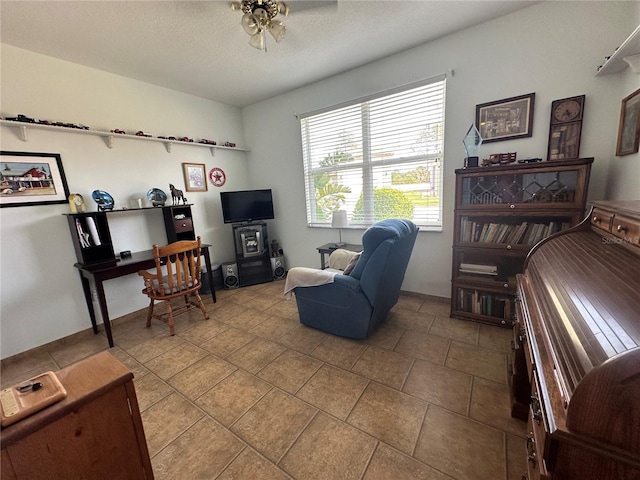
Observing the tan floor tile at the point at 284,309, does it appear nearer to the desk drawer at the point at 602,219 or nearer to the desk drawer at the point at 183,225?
the desk drawer at the point at 183,225

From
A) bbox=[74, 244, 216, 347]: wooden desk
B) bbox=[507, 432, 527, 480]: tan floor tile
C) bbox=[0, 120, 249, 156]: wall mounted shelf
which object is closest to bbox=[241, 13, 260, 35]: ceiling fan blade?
bbox=[0, 120, 249, 156]: wall mounted shelf

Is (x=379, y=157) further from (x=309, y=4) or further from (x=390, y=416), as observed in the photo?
(x=390, y=416)

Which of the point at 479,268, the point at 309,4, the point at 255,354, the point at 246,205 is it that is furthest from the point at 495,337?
the point at 246,205

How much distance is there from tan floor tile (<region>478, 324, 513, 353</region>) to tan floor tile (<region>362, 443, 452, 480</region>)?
121cm

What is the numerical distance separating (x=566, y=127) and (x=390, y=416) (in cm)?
257

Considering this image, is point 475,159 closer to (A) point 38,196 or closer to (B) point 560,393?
(B) point 560,393

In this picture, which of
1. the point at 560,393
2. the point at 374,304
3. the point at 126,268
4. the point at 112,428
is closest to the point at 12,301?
the point at 126,268

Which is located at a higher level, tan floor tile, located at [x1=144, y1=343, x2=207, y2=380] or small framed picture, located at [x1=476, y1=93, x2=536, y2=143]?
small framed picture, located at [x1=476, y1=93, x2=536, y2=143]

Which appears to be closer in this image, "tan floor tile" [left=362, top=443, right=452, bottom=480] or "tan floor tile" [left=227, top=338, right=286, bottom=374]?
"tan floor tile" [left=362, top=443, right=452, bottom=480]

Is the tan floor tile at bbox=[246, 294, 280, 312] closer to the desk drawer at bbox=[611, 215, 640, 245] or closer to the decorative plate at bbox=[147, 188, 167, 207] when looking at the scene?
Answer: the decorative plate at bbox=[147, 188, 167, 207]

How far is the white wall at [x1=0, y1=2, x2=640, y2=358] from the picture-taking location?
197cm

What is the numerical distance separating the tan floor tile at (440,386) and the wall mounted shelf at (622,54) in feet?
7.04

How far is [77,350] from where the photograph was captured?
2.39m

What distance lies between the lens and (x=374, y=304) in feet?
6.76
